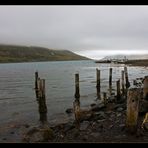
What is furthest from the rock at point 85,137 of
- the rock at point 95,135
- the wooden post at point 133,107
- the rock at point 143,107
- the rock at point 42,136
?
the rock at point 143,107

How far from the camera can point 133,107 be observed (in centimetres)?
953

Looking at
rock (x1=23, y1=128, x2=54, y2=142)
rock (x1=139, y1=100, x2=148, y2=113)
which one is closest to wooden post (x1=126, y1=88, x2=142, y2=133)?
rock (x1=139, y1=100, x2=148, y2=113)

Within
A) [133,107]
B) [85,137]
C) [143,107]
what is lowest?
[85,137]

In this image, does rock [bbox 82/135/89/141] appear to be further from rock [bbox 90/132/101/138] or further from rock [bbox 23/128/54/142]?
rock [bbox 23/128/54/142]

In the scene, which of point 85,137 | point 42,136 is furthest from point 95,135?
point 42,136

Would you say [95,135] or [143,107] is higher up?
[143,107]

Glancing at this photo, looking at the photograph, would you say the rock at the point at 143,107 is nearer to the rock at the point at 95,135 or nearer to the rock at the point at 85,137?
the rock at the point at 95,135

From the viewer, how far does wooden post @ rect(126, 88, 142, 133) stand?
934 cm

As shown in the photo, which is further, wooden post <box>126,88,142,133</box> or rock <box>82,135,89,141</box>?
rock <box>82,135,89,141</box>

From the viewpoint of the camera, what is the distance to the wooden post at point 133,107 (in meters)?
9.34

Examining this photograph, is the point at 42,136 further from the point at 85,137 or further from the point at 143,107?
the point at 143,107
